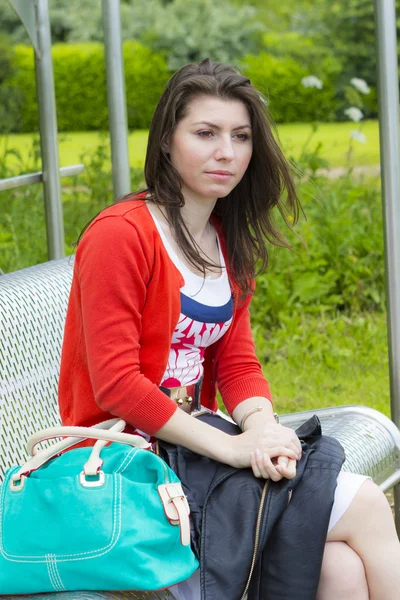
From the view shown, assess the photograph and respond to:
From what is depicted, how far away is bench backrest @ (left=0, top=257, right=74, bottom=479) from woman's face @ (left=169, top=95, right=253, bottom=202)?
553 millimetres

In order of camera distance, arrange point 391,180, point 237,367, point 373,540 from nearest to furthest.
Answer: point 373,540, point 237,367, point 391,180

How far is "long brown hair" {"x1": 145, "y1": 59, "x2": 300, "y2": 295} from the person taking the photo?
7.32ft

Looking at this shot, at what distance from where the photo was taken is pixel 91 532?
1764 millimetres

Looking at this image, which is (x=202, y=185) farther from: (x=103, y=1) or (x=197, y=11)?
(x=197, y=11)

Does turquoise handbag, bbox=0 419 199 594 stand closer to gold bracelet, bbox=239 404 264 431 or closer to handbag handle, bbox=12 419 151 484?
handbag handle, bbox=12 419 151 484

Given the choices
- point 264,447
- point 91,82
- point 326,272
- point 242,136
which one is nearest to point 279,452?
point 264,447

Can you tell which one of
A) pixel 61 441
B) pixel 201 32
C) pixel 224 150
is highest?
pixel 201 32

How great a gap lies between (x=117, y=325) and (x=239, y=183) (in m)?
0.57

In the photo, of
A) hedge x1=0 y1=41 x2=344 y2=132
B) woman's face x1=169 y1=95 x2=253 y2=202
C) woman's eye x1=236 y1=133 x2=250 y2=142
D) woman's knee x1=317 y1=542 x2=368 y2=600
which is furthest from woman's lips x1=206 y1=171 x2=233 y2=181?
hedge x1=0 y1=41 x2=344 y2=132

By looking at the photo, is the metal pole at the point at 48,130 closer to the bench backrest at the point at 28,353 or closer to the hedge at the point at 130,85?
the bench backrest at the point at 28,353

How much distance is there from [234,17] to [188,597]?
506 inches

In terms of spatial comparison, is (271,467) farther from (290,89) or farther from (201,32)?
(201,32)

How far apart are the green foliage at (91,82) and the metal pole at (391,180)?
1024 centimetres

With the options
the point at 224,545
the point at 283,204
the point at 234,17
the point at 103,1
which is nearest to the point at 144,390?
the point at 224,545
